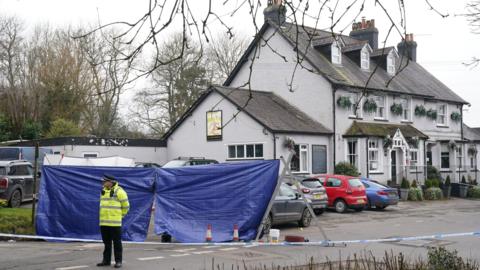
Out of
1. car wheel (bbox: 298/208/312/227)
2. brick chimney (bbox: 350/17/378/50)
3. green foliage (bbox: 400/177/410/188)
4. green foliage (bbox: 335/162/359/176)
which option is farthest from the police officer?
brick chimney (bbox: 350/17/378/50)

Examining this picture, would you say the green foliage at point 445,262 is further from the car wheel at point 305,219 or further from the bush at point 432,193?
the bush at point 432,193

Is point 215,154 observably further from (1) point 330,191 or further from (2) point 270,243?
(2) point 270,243

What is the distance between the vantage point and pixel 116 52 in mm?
4633

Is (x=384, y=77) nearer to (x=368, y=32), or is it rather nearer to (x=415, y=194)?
(x=368, y=32)

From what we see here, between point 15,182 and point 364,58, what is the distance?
23972 mm

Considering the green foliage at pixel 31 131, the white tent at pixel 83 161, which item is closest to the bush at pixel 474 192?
the white tent at pixel 83 161

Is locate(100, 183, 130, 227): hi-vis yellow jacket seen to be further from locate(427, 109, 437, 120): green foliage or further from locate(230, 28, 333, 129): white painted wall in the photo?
locate(427, 109, 437, 120): green foliage

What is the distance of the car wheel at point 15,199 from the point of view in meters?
20.8

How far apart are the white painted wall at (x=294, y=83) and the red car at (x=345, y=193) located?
8.58 meters

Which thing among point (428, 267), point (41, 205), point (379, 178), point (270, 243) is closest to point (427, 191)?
point (379, 178)

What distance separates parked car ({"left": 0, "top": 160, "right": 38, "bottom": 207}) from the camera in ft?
67.2

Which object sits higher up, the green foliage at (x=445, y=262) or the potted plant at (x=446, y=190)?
the green foliage at (x=445, y=262)

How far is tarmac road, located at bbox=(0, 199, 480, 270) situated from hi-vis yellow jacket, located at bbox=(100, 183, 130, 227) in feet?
2.86

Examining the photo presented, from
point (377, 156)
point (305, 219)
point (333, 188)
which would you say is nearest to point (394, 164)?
point (377, 156)
